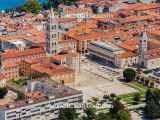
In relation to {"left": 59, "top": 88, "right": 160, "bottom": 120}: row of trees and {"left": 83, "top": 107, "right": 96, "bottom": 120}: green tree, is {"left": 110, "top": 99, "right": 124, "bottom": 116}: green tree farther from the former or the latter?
{"left": 83, "top": 107, "right": 96, "bottom": 120}: green tree

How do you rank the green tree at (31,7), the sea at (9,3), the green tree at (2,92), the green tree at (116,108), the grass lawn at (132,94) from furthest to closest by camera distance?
the sea at (9,3) → the green tree at (31,7) → the grass lawn at (132,94) → the green tree at (2,92) → the green tree at (116,108)

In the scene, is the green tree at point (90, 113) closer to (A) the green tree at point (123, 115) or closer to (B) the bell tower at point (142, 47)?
(A) the green tree at point (123, 115)

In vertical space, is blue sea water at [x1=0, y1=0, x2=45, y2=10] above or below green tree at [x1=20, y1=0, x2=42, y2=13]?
below

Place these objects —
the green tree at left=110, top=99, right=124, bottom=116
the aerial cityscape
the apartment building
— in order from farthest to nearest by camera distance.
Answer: the aerial cityscape, the green tree at left=110, top=99, right=124, bottom=116, the apartment building

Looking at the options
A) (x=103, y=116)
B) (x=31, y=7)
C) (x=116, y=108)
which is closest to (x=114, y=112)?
(x=116, y=108)

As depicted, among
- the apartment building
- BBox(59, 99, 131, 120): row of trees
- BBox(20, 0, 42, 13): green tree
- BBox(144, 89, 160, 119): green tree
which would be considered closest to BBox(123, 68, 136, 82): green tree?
BBox(144, 89, 160, 119): green tree

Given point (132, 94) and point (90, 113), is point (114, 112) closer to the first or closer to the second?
point (90, 113)

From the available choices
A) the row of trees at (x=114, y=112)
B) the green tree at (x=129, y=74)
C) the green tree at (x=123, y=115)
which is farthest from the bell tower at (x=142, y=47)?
the green tree at (x=123, y=115)
